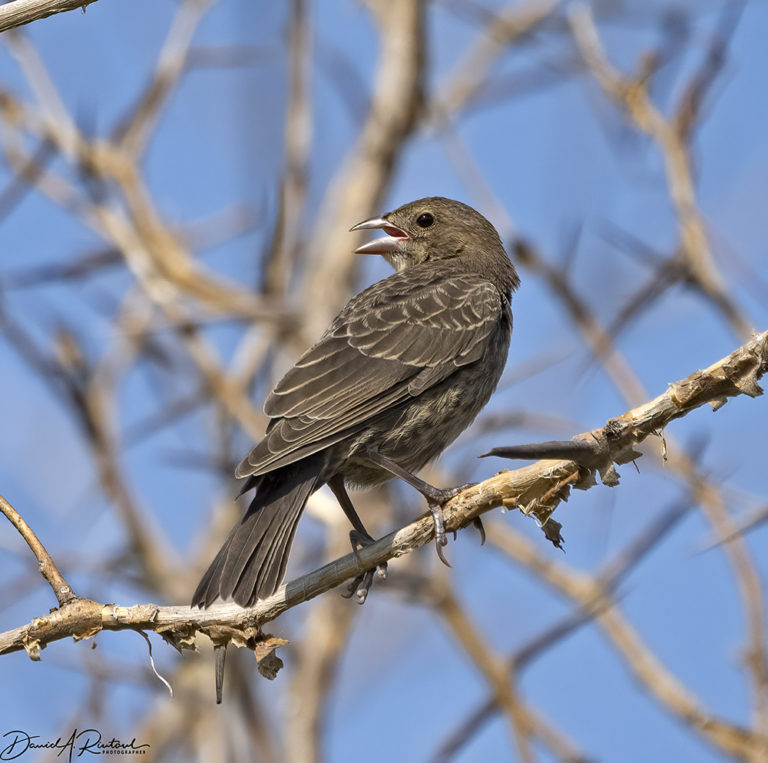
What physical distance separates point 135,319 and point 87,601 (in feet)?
13.6

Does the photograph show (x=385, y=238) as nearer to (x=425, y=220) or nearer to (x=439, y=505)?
(x=425, y=220)

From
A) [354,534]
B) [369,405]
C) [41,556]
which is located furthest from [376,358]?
[41,556]

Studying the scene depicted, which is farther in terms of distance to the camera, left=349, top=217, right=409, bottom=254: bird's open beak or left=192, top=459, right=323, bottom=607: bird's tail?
left=349, top=217, right=409, bottom=254: bird's open beak

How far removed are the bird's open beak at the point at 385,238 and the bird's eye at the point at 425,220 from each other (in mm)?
96

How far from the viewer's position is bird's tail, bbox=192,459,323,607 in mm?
3562

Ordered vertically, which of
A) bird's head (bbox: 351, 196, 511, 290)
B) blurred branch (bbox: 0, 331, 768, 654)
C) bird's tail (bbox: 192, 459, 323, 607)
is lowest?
blurred branch (bbox: 0, 331, 768, 654)

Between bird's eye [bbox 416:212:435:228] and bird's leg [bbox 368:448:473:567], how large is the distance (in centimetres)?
181

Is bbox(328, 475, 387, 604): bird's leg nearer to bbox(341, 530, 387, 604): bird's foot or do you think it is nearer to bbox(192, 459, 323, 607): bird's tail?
bbox(341, 530, 387, 604): bird's foot

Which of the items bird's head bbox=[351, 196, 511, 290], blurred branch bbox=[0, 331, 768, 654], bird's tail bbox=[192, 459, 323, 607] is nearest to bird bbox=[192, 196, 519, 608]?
bird's tail bbox=[192, 459, 323, 607]

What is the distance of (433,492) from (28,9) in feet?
6.65

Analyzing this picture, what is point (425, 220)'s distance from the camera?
575 centimetres

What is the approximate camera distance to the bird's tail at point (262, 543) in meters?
3.56

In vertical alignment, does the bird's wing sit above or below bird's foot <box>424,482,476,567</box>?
above

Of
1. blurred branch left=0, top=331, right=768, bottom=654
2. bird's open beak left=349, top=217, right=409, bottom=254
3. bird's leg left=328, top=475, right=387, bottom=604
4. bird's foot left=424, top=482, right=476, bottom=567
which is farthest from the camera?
bird's open beak left=349, top=217, right=409, bottom=254
